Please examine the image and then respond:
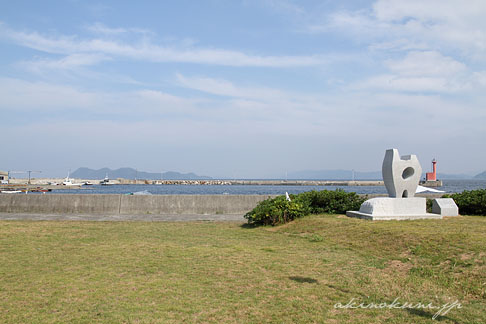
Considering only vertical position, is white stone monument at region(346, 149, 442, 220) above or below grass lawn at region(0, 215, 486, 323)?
A: above

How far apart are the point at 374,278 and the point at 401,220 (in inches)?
280

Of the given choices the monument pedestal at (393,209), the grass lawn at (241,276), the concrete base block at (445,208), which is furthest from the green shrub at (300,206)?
the concrete base block at (445,208)

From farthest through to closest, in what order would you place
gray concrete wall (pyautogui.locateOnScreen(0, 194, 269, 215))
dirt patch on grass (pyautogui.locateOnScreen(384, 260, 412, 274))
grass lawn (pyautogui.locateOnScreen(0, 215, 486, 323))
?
gray concrete wall (pyautogui.locateOnScreen(0, 194, 269, 215)), dirt patch on grass (pyautogui.locateOnScreen(384, 260, 412, 274)), grass lawn (pyautogui.locateOnScreen(0, 215, 486, 323))

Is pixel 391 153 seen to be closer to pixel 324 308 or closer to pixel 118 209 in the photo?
pixel 324 308

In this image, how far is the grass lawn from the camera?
17.2ft

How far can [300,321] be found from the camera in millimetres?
5008

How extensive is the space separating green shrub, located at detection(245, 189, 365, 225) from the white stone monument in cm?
100

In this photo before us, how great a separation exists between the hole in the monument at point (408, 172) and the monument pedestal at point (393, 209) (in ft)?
3.40

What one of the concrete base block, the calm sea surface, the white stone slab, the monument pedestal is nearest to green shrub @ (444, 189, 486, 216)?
the concrete base block

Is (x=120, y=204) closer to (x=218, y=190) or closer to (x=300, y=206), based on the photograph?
(x=300, y=206)

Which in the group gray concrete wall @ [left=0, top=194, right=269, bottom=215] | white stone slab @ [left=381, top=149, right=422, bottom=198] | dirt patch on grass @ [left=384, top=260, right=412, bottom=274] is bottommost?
dirt patch on grass @ [left=384, top=260, right=412, bottom=274]

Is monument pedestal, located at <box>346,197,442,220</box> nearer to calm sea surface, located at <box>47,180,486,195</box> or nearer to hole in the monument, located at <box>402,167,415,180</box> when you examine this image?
hole in the monument, located at <box>402,167,415,180</box>

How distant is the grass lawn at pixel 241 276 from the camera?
5254 millimetres

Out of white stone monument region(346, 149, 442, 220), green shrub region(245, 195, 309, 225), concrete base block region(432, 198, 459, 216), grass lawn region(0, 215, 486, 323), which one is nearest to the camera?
grass lawn region(0, 215, 486, 323)
